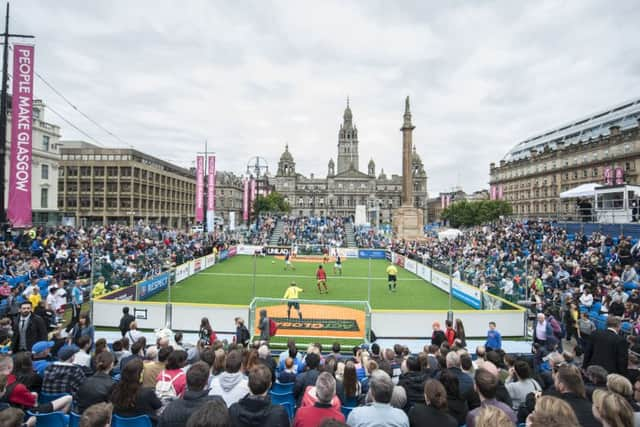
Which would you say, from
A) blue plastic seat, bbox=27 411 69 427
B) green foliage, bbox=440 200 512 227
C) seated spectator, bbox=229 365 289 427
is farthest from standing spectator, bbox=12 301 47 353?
green foliage, bbox=440 200 512 227

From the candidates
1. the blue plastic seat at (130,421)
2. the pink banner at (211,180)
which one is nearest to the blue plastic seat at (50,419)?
the blue plastic seat at (130,421)

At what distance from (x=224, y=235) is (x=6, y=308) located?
30735mm

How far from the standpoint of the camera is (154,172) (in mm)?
69062

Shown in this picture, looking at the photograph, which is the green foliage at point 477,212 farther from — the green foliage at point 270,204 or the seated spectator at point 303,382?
the seated spectator at point 303,382

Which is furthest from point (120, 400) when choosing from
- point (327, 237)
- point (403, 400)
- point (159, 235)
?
point (327, 237)

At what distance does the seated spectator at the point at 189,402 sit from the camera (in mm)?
3391

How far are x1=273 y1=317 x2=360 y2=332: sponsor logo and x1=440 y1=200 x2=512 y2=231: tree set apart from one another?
6305cm

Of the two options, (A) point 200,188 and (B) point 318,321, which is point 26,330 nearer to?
(B) point 318,321

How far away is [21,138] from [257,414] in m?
20.3

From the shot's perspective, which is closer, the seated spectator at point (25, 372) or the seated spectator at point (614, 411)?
the seated spectator at point (614, 411)

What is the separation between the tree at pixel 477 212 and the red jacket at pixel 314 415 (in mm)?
72364

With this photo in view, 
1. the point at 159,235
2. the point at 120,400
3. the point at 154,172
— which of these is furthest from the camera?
the point at 154,172

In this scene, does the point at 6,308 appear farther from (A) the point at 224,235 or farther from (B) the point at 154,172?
(B) the point at 154,172

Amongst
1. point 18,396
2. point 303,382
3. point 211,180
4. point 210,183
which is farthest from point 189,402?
point 210,183
